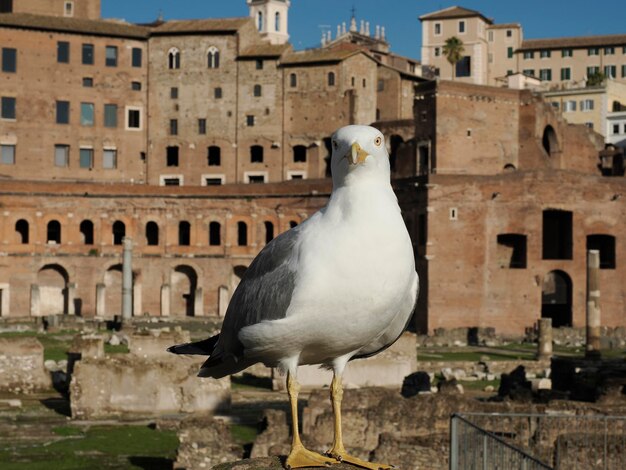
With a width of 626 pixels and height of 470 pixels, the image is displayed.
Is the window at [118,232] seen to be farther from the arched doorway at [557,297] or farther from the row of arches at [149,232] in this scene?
the arched doorway at [557,297]

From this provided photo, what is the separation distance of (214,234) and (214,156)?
27.4 ft

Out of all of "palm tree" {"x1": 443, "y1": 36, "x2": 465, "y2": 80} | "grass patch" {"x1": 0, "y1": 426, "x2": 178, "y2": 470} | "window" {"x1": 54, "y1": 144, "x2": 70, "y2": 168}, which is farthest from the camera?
"palm tree" {"x1": 443, "y1": 36, "x2": 465, "y2": 80}

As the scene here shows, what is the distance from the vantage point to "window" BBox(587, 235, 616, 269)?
1994 inches

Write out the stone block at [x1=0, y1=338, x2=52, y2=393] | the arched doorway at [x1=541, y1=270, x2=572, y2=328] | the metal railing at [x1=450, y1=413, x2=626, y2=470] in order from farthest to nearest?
1. the arched doorway at [x1=541, y1=270, x2=572, y2=328]
2. the stone block at [x1=0, y1=338, x2=52, y2=393]
3. the metal railing at [x1=450, y1=413, x2=626, y2=470]

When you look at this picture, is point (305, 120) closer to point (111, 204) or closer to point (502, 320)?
point (111, 204)

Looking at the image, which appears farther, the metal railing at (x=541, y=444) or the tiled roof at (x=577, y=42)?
the tiled roof at (x=577, y=42)

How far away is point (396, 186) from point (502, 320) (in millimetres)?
8015

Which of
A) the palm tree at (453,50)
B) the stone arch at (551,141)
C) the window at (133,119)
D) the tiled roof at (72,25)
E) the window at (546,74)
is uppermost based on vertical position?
the palm tree at (453,50)

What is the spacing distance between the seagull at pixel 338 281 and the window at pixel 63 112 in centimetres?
5893

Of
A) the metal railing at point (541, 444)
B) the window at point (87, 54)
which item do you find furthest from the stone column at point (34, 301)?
the metal railing at point (541, 444)

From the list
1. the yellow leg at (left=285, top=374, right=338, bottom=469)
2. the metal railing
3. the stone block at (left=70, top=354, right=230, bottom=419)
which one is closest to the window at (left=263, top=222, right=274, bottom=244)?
the stone block at (left=70, top=354, right=230, bottom=419)

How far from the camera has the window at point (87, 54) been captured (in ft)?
208

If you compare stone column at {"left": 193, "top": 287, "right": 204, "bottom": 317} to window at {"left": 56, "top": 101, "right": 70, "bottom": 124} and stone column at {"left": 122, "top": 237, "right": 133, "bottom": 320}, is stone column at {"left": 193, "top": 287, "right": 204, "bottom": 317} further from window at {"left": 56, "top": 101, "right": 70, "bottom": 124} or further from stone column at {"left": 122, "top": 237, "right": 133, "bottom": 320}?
window at {"left": 56, "top": 101, "right": 70, "bottom": 124}

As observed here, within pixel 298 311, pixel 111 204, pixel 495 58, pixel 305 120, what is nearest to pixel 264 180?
pixel 305 120
